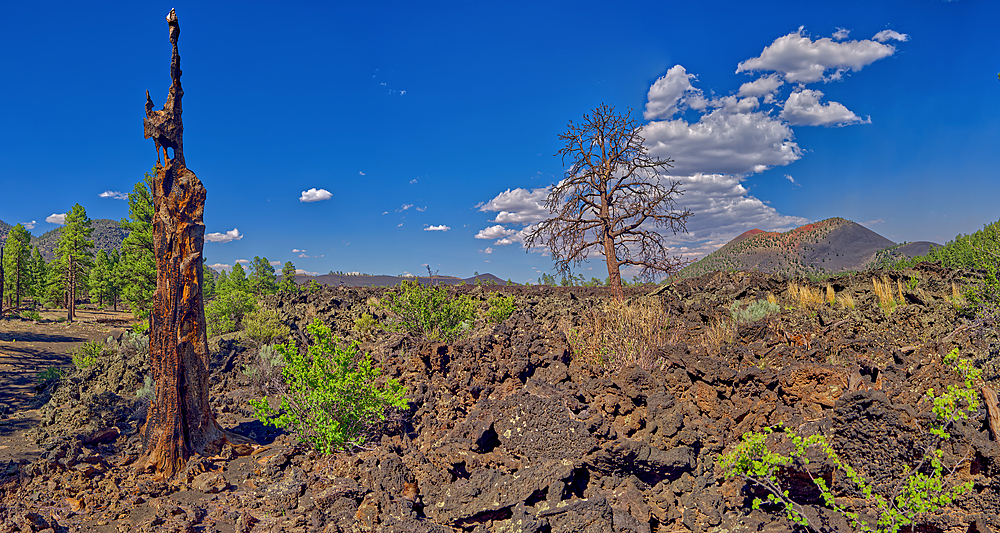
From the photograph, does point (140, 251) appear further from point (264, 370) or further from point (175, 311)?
point (175, 311)

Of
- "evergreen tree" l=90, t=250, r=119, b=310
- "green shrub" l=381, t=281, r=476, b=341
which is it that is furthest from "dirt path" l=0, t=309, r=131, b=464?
"evergreen tree" l=90, t=250, r=119, b=310

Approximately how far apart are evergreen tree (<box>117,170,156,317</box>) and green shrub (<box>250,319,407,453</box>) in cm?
2459

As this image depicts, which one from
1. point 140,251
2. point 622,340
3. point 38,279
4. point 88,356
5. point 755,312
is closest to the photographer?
point 622,340

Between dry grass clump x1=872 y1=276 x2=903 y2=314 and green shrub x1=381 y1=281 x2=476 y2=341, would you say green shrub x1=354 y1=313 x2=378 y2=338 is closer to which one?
green shrub x1=381 y1=281 x2=476 y2=341

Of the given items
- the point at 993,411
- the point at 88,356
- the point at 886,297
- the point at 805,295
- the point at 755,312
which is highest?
the point at 805,295

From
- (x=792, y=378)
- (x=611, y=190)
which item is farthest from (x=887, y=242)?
(x=792, y=378)

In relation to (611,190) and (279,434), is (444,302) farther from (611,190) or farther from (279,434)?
(611,190)

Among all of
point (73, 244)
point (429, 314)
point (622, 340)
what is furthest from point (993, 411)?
point (73, 244)

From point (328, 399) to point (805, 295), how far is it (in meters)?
13.2

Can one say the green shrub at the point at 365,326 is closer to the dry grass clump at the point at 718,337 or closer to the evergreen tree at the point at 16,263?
the dry grass clump at the point at 718,337

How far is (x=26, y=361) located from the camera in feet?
53.0

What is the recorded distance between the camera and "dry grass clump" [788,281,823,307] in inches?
498

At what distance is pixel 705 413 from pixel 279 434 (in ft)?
20.5

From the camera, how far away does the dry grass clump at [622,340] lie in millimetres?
7541
